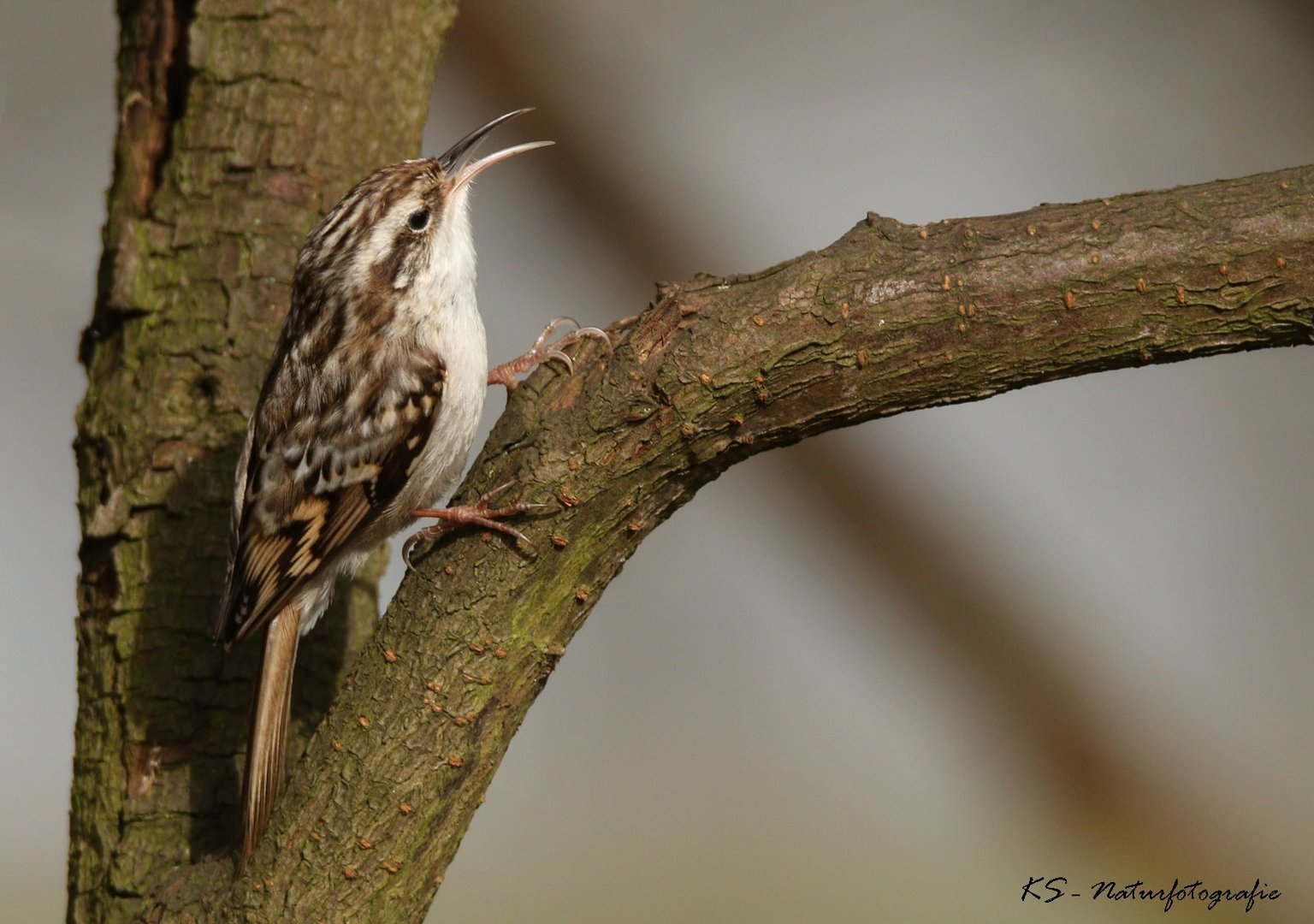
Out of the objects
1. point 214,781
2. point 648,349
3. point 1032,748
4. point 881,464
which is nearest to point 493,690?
point 648,349

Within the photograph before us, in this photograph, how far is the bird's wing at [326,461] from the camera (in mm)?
2367

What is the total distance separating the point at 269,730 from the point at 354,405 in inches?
27.3

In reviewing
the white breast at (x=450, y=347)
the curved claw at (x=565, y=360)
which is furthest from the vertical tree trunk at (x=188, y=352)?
the curved claw at (x=565, y=360)

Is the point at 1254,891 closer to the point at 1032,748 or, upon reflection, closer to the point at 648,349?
the point at 1032,748

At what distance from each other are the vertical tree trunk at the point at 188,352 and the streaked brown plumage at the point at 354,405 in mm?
126

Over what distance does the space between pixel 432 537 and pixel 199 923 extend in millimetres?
757

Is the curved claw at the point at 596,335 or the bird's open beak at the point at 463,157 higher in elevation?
the bird's open beak at the point at 463,157

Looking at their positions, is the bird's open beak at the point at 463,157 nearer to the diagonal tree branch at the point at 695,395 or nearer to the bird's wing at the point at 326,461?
the bird's wing at the point at 326,461

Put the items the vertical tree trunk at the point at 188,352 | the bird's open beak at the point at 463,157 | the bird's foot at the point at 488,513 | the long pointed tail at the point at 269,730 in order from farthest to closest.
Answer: the bird's open beak at the point at 463,157 → the vertical tree trunk at the point at 188,352 → the long pointed tail at the point at 269,730 → the bird's foot at the point at 488,513

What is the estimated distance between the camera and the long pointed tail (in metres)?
2.03

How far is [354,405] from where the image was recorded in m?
2.45

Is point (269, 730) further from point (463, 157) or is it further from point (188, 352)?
point (463, 157)

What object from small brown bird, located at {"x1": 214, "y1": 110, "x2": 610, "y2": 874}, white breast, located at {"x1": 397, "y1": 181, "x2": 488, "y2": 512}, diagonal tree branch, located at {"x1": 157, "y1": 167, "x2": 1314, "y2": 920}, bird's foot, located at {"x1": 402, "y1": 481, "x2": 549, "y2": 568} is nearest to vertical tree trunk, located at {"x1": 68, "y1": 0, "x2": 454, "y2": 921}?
small brown bird, located at {"x1": 214, "y1": 110, "x2": 610, "y2": 874}

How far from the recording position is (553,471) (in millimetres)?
1756
